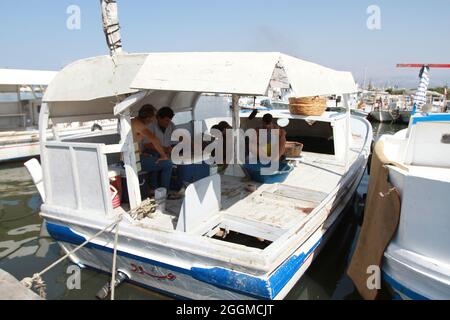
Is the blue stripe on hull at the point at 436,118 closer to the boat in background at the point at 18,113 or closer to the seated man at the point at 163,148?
the seated man at the point at 163,148

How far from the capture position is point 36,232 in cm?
661

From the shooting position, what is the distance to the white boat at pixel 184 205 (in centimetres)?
320

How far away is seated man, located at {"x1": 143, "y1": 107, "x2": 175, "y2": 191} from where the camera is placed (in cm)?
490

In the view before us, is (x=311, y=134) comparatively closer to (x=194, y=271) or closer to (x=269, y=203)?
(x=269, y=203)

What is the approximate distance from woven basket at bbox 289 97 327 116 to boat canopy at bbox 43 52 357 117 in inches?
119

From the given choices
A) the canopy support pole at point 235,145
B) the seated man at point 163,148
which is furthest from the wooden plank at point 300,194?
the seated man at point 163,148

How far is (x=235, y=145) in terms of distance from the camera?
18.0ft

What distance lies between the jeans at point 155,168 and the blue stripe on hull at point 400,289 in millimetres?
3202

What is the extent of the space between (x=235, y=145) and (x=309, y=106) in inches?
124

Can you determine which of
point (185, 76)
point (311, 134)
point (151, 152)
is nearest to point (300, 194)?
point (151, 152)

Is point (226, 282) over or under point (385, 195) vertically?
under
